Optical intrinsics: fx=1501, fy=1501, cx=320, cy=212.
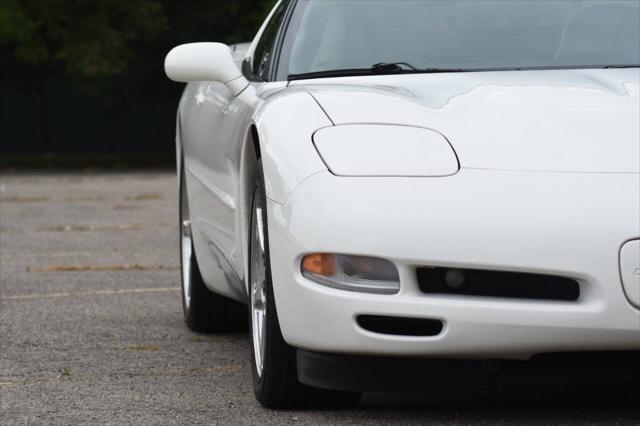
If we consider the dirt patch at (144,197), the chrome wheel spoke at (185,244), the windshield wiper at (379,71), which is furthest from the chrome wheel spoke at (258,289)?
the dirt patch at (144,197)

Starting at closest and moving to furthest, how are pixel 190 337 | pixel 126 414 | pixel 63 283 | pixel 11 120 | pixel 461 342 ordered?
pixel 461 342 → pixel 126 414 → pixel 190 337 → pixel 63 283 → pixel 11 120

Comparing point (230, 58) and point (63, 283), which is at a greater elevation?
point (230, 58)

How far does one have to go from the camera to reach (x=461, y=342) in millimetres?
3842

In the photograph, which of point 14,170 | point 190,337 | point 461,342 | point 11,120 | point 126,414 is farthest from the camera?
point 11,120

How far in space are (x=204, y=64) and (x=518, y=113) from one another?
4.40 ft

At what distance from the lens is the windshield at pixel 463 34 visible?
5.04 metres

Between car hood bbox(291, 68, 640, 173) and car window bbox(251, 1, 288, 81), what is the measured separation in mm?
656

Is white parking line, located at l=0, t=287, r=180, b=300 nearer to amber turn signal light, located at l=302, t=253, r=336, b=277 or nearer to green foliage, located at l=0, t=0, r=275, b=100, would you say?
amber turn signal light, located at l=302, t=253, r=336, b=277

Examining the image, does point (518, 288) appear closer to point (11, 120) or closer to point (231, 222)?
point (231, 222)

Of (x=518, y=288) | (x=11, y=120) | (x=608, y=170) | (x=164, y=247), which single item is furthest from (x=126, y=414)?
(x=11, y=120)

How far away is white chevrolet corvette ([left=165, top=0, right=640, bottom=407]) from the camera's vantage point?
382cm

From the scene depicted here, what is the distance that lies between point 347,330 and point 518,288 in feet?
1.49

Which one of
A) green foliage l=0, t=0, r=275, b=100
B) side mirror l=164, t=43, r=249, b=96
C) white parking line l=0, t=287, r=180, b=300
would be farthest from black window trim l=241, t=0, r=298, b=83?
green foliage l=0, t=0, r=275, b=100

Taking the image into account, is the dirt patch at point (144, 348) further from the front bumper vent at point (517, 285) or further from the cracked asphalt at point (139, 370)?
the front bumper vent at point (517, 285)
